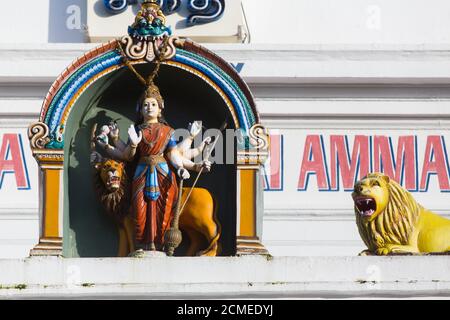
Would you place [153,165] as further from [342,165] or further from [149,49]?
[342,165]

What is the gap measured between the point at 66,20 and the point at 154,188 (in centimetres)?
496

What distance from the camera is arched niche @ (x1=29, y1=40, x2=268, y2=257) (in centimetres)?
2059

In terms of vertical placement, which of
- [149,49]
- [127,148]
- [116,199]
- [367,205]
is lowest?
[367,205]

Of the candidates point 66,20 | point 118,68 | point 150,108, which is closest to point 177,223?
point 150,108

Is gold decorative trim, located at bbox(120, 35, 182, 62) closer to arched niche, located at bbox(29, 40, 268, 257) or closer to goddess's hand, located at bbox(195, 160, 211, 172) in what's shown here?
arched niche, located at bbox(29, 40, 268, 257)

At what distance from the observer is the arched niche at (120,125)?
20.6 m

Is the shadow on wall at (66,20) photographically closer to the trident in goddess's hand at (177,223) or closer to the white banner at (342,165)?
the white banner at (342,165)

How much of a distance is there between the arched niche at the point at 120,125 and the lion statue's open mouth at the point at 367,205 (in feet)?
3.33

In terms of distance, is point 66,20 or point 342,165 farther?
point 66,20

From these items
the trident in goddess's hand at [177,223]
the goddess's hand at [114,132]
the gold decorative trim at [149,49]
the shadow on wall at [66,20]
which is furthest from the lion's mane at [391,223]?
the shadow on wall at [66,20]

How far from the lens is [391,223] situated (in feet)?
67.9

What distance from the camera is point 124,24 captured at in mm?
24672
